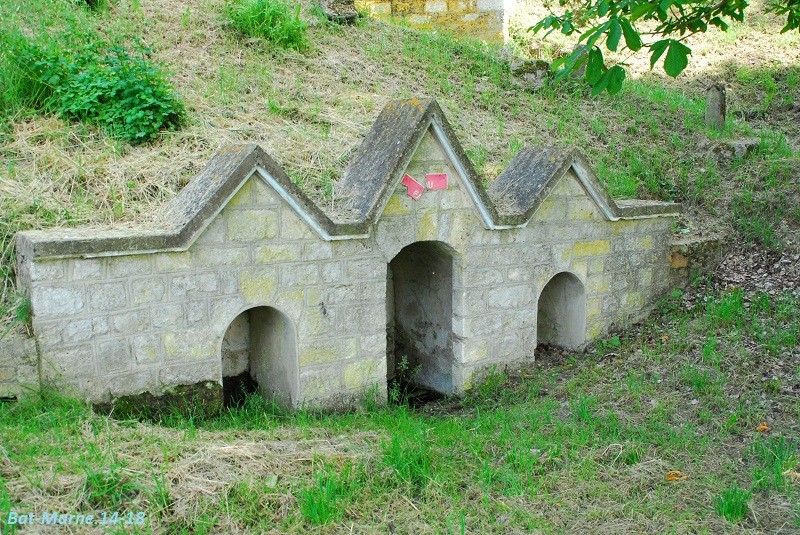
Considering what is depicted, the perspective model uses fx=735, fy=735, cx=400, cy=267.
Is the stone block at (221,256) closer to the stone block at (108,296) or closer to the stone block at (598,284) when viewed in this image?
the stone block at (108,296)

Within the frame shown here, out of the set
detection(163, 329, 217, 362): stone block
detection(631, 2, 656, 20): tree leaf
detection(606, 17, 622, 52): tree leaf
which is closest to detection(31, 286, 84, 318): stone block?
detection(163, 329, 217, 362): stone block

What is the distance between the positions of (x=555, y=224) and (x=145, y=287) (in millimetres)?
4042

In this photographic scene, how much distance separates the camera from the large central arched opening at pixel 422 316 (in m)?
7.29

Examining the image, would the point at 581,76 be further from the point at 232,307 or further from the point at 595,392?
the point at 232,307

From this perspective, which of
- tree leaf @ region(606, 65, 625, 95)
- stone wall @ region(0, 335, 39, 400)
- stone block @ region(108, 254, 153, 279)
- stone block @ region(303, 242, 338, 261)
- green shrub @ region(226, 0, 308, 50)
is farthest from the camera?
green shrub @ region(226, 0, 308, 50)

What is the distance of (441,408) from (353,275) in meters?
1.63

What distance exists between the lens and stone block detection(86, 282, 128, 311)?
204 inches

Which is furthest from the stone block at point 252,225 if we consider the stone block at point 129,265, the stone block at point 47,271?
the stone block at point 47,271

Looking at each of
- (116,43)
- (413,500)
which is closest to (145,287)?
(413,500)

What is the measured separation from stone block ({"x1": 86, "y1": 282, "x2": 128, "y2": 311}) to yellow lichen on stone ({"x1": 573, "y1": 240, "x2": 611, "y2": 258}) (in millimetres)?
4481

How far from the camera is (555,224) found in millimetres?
7430

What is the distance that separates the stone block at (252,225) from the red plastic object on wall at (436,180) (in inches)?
58.1

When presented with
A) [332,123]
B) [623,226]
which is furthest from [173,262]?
[623,226]

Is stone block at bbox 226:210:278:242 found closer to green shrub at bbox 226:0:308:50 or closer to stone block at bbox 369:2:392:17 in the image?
green shrub at bbox 226:0:308:50
